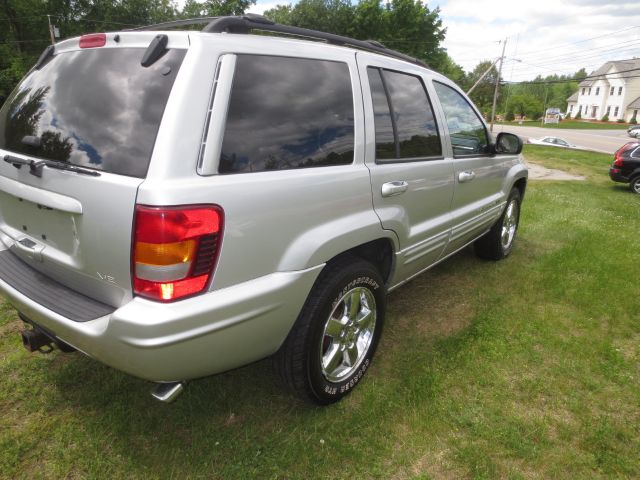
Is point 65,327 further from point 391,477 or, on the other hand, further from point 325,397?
point 391,477

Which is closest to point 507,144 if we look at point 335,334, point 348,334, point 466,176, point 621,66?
point 466,176

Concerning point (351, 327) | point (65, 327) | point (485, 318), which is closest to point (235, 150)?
point (65, 327)

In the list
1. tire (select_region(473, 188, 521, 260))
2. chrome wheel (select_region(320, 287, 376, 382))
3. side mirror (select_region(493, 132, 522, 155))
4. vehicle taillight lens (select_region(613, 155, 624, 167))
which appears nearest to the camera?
chrome wheel (select_region(320, 287, 376, 382))

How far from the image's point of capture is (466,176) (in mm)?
3307

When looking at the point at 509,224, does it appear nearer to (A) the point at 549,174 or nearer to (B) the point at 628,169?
(B) the point at 628,169

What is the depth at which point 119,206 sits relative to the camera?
154 cm

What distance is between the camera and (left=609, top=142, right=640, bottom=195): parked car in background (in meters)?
10.4

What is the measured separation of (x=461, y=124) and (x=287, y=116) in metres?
2.08

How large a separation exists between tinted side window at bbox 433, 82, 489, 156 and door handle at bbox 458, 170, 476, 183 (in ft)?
0.53

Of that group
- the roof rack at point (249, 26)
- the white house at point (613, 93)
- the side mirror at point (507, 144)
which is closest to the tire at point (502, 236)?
the side mirror at point (507, 144)

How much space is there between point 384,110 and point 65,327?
78.2 inches

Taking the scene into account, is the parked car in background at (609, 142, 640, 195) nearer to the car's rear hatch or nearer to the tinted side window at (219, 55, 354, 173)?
the tinted side window at (219, 55, 354, 173)

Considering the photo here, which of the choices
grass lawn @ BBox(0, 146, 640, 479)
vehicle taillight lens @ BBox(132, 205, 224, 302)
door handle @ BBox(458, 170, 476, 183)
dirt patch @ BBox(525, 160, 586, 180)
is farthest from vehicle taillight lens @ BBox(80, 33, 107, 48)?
dirt patch @ BBox(525, 160, 586, 180)

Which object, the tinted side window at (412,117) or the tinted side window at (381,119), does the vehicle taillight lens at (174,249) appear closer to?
the tinted side window at (381,119)
